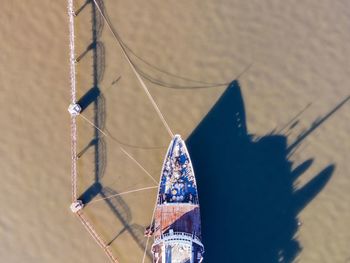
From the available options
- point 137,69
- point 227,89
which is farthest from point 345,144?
point 137,69

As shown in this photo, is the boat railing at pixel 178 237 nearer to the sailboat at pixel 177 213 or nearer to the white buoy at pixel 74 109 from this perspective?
the sailboat at pixel 177 213

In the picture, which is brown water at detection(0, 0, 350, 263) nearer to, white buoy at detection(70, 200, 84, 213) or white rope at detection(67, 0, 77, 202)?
white rope at detection(67, 0, 77, 202)

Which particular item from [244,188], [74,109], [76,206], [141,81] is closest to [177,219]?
[244,188]

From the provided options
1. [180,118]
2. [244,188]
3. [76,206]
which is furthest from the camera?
[180,118]

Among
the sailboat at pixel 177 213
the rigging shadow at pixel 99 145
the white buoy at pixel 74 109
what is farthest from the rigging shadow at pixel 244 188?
the white buoy at pixel 74 109

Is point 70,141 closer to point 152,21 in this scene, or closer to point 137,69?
point 137,69

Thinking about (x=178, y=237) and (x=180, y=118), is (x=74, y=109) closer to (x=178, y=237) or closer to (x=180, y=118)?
(x=180, y=118)
